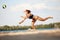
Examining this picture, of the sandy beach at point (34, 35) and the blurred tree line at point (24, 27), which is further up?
the blurred tree line at point (24, 27)

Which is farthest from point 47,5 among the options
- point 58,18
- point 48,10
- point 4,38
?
point 4,38

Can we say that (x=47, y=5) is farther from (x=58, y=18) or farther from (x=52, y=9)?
(x=58, y=18)

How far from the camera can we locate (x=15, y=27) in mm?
2152

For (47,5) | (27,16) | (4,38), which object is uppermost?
(47,5)

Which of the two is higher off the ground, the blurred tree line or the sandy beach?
the blurred tree line

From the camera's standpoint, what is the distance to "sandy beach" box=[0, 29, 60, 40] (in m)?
2.03

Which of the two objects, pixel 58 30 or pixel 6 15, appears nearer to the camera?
pixel 58 30

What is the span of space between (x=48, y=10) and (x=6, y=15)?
62 cm

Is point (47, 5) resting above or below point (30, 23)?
above

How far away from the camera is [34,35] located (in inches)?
82.1

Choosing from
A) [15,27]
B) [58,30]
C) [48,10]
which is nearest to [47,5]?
[48,10]

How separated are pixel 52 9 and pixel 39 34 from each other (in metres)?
0.39

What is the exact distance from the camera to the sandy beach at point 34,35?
6.64 ft

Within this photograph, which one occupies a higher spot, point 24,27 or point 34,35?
point 24,27
